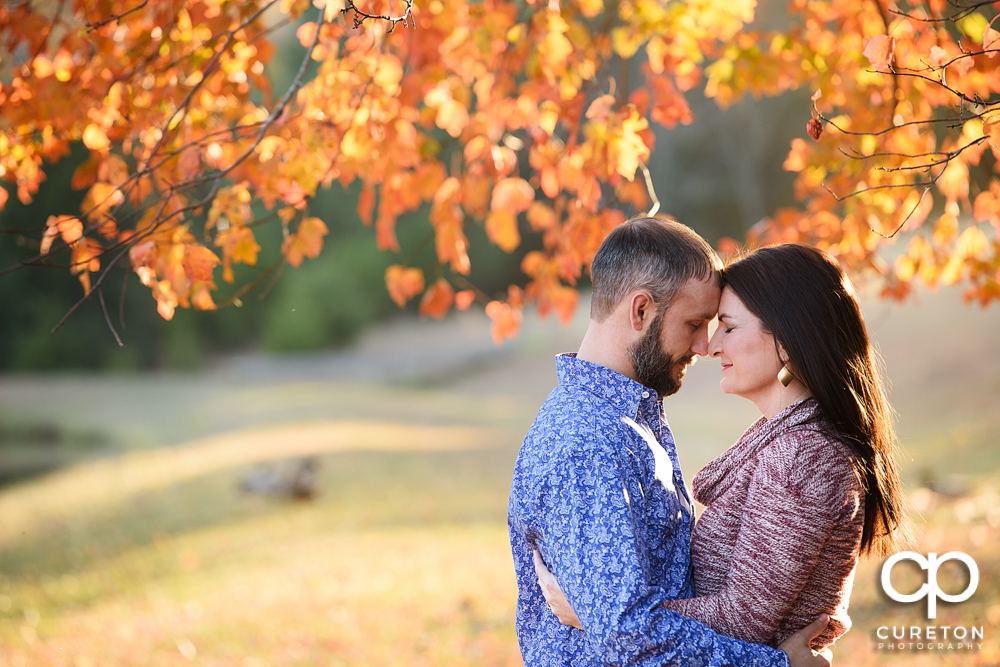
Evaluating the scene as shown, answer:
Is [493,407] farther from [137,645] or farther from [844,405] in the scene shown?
[844,405]

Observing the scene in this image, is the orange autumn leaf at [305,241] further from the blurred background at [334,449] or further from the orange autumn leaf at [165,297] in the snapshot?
the blurred background at [334,449]

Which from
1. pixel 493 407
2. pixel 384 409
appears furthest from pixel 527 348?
pixel 384 409

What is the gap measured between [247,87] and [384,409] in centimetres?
1263

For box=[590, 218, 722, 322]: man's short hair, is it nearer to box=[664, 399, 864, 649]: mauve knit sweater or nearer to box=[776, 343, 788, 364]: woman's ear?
box=[776, 343, 788, 364]: woman's ear

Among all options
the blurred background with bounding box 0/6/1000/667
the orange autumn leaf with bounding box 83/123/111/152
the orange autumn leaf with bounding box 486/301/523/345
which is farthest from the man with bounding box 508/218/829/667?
the orange autumn leaf with bounding box 83/123/111/152

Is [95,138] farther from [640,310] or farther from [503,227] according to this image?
[640,310]

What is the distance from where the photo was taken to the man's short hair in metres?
1.97

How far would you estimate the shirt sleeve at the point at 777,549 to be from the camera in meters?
1.83

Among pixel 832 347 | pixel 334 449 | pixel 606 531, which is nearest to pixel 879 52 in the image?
pixel 832 347

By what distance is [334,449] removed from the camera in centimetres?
1205

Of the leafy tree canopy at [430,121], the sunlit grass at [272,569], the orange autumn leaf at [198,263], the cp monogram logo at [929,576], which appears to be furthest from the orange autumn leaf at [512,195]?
the sunlit grass at [272,569]

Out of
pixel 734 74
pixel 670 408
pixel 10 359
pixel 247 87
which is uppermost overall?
pixel 247 87

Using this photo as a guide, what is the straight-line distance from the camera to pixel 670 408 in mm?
15523

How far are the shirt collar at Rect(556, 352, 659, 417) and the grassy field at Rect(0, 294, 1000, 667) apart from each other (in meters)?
3.66
